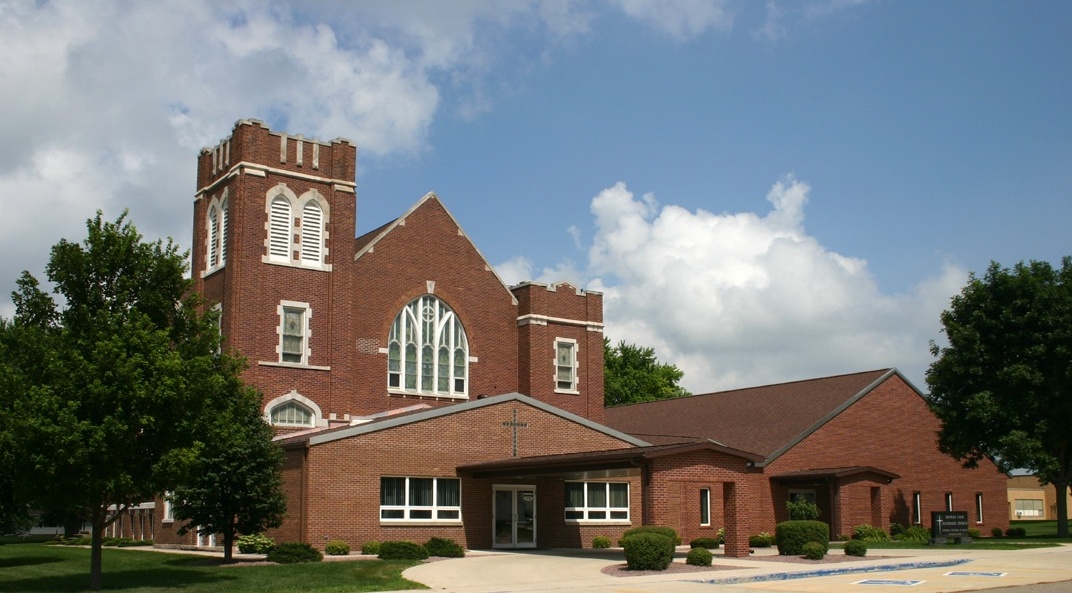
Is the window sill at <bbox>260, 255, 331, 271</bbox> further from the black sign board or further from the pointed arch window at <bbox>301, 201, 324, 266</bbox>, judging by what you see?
the black sign board

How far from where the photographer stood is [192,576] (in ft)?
79.6

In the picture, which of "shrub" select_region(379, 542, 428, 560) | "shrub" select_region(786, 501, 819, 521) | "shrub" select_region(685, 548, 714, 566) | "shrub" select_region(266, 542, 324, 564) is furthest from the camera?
"shrub" select_region(786, 501, 819, 521)

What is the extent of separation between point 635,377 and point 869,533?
4189 centimetres

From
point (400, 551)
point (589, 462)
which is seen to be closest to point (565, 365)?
point (589, 462)

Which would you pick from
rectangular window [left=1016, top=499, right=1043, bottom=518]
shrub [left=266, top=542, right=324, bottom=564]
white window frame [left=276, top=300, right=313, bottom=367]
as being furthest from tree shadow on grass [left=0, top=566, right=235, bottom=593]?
rectangular window [left=1016, top=499, right=1043, bottom=518]

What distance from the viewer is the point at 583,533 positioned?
37031 mm

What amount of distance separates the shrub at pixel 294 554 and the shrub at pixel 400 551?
6.21 ft

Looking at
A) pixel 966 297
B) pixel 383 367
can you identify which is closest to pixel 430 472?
pixel 383 367

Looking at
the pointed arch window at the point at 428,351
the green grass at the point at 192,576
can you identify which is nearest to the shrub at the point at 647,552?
the green grass at the point at 192,576

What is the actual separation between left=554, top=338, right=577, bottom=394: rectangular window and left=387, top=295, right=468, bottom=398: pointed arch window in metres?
4.86

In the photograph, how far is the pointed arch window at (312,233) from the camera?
40406mm

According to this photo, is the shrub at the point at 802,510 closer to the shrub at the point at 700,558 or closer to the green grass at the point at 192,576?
the shrub at the point at 700,558

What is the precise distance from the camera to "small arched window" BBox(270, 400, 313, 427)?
38.4 meters

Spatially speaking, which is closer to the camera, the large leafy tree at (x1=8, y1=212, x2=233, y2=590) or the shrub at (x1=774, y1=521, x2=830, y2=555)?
the large leafy tree at (x1=8, y1=212, x2=233, y2=590)
